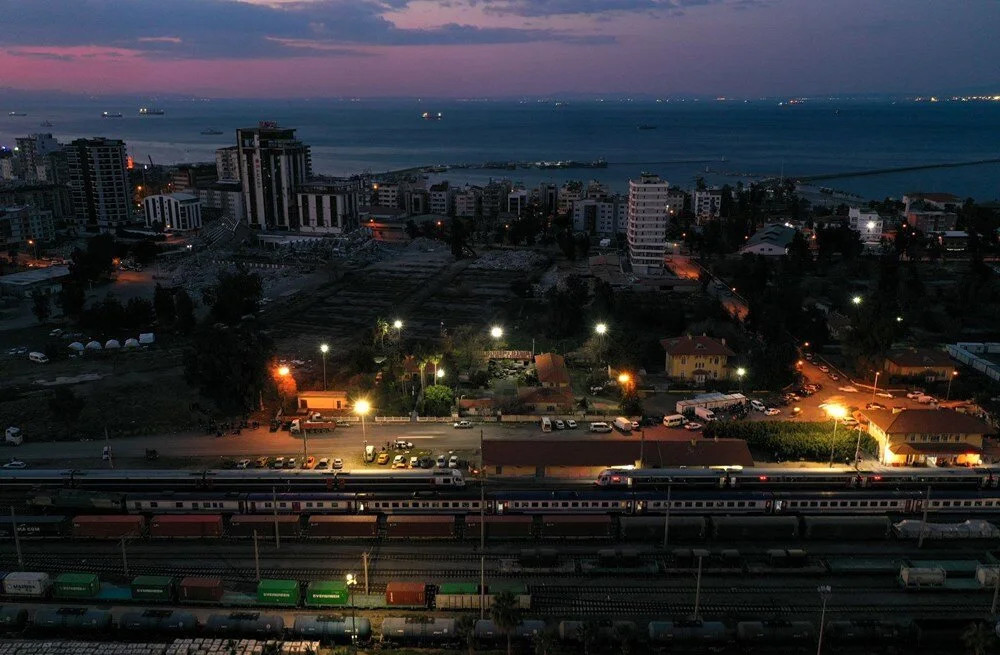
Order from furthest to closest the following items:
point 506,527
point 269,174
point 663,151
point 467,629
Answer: point 663,151
point 269,174
point 506,527
point 467,629

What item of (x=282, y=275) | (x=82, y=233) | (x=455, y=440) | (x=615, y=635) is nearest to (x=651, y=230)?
(x=282, y=275)

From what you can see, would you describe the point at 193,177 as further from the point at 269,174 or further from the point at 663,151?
the point at 663,151

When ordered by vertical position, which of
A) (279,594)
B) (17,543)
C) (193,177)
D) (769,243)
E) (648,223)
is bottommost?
(279,594)

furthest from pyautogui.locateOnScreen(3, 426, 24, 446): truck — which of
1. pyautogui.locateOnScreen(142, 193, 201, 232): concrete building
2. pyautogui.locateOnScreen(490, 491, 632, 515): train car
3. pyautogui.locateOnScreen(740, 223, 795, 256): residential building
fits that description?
pyautogui.locateOnScreen(142, 193, 201, 232): concrete building

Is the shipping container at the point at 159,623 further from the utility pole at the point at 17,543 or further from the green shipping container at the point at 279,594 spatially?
the utility pole at the point at 17,543

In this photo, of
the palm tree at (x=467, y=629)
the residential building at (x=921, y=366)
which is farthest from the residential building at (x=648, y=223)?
the palm tree at (x=467, y=629)

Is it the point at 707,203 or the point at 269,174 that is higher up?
the point at 269,174

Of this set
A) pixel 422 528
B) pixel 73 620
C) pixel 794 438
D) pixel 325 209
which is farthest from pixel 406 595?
pixel 325 209
